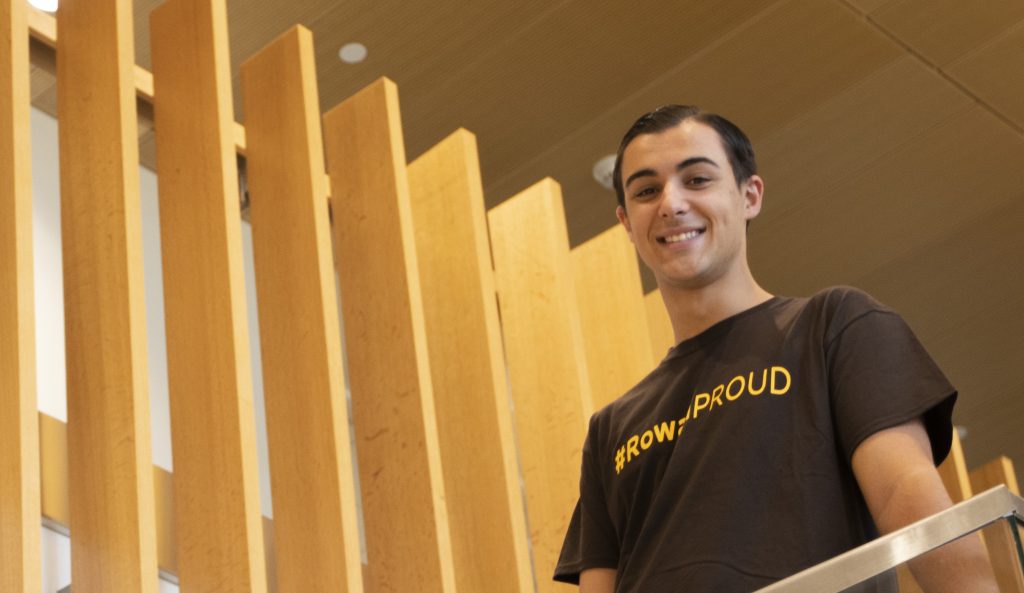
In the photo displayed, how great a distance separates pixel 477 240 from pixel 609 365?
500 millimetres

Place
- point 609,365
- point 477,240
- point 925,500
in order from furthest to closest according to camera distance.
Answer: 1. point 609,365
2. point 477,240
3. point 925,500

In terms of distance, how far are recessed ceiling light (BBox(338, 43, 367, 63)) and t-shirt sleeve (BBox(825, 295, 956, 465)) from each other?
108 inches

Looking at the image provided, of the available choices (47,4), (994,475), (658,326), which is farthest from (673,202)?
(994,475)

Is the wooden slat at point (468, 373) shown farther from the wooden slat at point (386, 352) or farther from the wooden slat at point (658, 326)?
the wooden slat at point (658, 326)

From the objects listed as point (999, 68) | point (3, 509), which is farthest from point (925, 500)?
point (999, 68)

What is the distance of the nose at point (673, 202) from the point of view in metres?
1.56

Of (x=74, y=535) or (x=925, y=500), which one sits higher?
(x=74, y=535)

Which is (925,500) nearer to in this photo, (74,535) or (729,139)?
(729,139)

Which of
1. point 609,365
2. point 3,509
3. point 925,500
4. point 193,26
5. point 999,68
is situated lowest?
point 925,500

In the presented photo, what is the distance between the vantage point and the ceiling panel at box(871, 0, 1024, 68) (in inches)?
163

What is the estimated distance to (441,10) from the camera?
12.9 ft

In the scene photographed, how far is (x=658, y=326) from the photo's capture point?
149 inches

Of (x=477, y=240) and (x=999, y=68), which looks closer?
(x=477, y=240)

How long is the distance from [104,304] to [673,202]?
4.09ft
